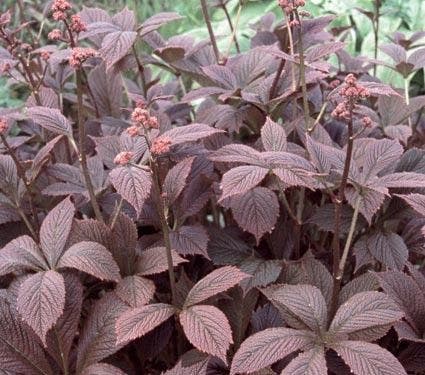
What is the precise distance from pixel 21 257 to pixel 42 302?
120mm

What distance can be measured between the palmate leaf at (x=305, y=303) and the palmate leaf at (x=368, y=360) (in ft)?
0.18

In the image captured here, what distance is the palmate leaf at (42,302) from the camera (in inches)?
35.7

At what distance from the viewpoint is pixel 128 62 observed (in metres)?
1.46

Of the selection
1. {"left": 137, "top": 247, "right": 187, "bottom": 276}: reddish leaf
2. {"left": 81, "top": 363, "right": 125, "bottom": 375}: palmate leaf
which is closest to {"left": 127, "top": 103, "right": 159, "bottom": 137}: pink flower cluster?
{"left": 137, "top": 247, "right": 187, "bottom": 276}: reddish leaf

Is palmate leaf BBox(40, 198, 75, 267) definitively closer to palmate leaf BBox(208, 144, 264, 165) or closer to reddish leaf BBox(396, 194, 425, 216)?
palmate leaf BBox(208, 144, 264, 165)

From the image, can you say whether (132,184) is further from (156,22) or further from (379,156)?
(156,22)

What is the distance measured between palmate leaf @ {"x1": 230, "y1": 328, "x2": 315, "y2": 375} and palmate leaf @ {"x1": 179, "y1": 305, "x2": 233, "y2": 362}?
24mm

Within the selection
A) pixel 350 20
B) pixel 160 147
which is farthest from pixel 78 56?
pixel 350 20

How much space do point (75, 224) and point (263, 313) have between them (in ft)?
1.16

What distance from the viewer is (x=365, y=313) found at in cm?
93

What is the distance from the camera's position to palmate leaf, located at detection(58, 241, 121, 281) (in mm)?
965

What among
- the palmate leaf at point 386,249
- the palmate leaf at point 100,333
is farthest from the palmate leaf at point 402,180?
the palmate leaf at point 100,333

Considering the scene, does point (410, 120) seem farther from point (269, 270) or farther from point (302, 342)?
point (302, 342)

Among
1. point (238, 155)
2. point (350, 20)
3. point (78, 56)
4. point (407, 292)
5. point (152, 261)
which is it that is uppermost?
point (78, 56)
